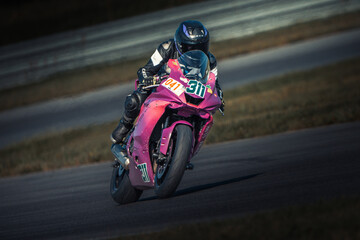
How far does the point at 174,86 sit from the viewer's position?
20.0ft

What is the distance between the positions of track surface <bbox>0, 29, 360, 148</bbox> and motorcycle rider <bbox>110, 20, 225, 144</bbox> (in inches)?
351

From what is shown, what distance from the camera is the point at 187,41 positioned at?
6352 millimetres

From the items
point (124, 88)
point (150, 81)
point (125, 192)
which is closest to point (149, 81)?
point (150, 81)

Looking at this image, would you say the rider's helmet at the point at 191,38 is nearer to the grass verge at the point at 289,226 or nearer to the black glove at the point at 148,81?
the black glove at the point at 148,81

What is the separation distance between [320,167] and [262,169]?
2.98ft

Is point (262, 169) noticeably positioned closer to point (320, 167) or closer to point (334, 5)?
point (320, 167)

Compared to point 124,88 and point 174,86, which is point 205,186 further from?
point 124,88

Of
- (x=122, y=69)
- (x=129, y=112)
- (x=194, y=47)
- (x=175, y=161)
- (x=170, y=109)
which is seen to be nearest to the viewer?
(x=175, y=161)

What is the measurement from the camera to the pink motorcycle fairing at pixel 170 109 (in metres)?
5.99

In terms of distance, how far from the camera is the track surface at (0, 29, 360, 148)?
16.7 m

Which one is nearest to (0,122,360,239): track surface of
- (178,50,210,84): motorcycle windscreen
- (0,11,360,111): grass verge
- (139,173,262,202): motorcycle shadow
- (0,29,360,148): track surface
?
(139,173,262,202): motorcycle shadow

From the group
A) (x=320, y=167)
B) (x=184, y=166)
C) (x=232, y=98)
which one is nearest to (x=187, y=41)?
(x=184, y=166)

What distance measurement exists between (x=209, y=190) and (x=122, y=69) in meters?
15.1

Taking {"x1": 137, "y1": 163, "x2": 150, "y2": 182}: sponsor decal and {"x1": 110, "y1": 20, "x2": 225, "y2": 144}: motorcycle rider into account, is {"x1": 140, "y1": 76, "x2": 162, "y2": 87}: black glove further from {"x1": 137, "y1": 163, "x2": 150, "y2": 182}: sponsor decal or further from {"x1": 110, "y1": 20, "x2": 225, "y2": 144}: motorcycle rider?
{"x1": 137, "y1": 163, "x2": 150, "y2": 182}: sponsor decal
